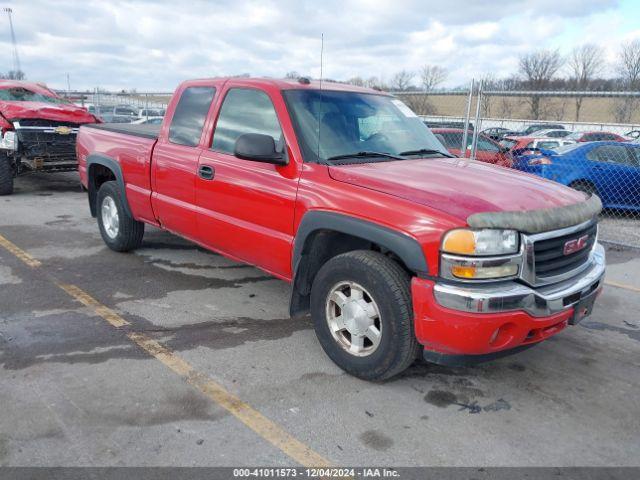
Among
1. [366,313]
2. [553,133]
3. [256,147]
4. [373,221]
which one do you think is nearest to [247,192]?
[256,147]

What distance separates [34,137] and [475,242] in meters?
8.97

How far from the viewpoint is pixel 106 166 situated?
5910 millimetres

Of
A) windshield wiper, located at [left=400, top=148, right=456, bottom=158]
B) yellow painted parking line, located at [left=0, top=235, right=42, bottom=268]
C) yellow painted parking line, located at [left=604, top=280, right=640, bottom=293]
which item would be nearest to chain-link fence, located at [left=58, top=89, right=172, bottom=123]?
yellow painted parking line, located at [left=0, top=235, right=42, bottom=268]

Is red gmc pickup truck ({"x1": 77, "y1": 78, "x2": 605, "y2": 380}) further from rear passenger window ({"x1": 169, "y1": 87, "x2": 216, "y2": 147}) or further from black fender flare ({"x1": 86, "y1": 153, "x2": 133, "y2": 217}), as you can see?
black fender flare ({"x1": 86, "y1": 153, "x2": 133, "y2": 217})

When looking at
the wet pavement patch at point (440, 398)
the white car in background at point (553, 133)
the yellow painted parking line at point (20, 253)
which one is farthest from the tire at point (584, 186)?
the white car in background at point (553, 133)

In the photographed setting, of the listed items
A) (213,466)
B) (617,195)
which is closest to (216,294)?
(213,466)

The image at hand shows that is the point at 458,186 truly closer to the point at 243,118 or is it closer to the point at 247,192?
the point at 247,192

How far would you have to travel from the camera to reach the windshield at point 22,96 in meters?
10.1

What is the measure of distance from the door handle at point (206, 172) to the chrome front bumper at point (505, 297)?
223cm

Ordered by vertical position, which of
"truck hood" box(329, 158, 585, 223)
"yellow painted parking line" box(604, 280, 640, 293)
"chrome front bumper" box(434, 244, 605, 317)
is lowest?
"yellow painted parking line" box(604, 280, 640, 293)

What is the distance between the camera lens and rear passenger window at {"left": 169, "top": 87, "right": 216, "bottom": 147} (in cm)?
468

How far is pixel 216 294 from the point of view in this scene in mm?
4957

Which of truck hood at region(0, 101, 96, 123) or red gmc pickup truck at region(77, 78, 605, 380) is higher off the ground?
truck hood at region(0, 101, 96, 123)

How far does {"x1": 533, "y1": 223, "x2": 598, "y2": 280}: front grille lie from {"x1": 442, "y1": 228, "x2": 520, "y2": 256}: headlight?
0.82 ft
